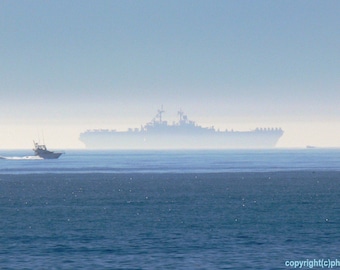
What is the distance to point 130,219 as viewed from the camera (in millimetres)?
69375

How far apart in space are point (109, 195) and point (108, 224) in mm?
34022

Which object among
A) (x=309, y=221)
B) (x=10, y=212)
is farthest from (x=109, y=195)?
(x=309, y=221)

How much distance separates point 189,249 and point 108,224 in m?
15.2

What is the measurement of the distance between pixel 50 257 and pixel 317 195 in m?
52.8

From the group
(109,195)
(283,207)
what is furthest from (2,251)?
(109,195)

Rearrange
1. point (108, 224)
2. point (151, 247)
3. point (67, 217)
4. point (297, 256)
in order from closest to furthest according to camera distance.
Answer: point (297, 256) < point (151, 247) < point (108, 224) < point (67, 217)

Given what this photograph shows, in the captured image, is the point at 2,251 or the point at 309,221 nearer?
the point at 2,251

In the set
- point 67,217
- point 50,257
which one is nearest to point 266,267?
point 50,257

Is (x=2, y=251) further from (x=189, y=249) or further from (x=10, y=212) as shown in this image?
(x=10, y=212)

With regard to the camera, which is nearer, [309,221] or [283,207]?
[309,221]

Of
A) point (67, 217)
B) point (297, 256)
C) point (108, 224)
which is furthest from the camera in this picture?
point (67, 217)

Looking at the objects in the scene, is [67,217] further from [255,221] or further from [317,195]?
[317,195]

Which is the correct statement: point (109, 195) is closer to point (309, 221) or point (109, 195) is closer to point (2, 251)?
point (309, 221)

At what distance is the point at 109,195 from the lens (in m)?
99.6
